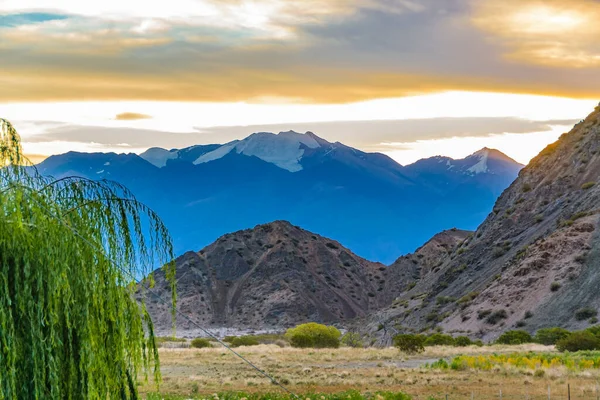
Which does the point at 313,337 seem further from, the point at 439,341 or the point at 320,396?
the point at 320,396

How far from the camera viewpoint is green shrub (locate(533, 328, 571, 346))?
60188mm

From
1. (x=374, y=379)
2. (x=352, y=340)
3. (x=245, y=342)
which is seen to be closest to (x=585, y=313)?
(x=352, y=340)

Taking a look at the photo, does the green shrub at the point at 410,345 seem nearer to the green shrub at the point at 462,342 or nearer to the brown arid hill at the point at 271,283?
the green shrub at the point at 462,342

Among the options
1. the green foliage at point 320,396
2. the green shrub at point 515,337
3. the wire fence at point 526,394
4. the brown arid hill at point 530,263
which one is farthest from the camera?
A: the brown arid hill at point 530,263

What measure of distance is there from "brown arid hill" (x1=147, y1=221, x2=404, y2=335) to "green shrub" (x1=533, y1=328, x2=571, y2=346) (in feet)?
214

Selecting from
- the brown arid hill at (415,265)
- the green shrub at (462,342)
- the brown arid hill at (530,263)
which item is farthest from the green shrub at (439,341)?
the brown arid hill at (415,265)

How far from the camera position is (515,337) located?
207ft

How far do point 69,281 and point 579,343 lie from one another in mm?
44160

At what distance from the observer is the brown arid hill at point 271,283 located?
129 metres

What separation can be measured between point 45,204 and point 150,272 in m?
2.13

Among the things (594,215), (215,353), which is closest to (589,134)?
(594,215)

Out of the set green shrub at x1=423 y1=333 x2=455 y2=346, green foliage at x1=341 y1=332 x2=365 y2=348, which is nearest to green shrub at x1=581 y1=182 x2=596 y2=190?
green foliage at x1=341 y1=332 x2=365 y2=348

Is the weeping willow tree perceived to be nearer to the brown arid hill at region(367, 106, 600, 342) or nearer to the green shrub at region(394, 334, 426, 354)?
the green shrub at region(394, 334, 426, 354)

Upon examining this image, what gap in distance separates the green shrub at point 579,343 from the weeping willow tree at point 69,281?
41.6 meters
